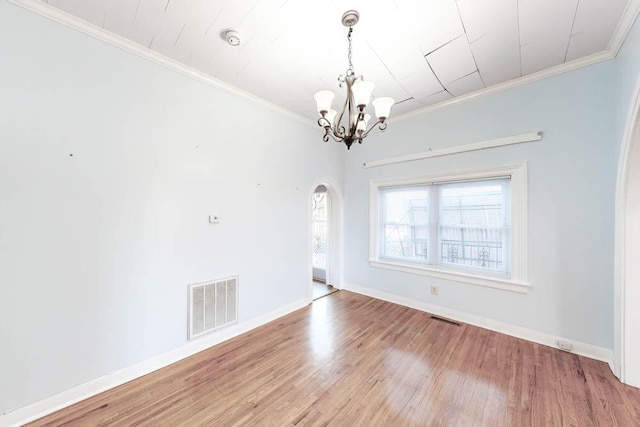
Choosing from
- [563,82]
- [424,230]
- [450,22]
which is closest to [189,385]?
[424,230]

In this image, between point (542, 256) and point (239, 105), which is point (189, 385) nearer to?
point (239, 105)

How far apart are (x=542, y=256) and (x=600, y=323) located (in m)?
0.73

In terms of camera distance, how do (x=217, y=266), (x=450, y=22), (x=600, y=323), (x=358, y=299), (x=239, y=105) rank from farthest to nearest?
(x=358, y=299) → (x=239, y=105) → (x=217, y=266) → (x=600, y=323) → (x=450, y=22)

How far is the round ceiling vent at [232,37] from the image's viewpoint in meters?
1.98

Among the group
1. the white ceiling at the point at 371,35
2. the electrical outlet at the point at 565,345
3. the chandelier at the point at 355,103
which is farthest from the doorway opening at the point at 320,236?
the electrical outlet at the point at 565,345

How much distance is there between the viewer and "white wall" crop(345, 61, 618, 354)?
2.31 metres

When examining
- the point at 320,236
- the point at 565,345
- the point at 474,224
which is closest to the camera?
the point at 565,345

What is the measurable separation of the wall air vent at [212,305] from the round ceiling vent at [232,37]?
2370 millimetres

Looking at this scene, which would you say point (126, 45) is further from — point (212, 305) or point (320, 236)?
point (320, 236)

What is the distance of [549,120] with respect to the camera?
2.58m

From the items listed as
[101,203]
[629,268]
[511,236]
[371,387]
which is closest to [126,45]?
[101,203]

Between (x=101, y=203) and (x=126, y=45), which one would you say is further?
(x=126, y=45)

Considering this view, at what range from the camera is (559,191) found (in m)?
2.52

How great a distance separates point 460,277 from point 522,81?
2.44m
